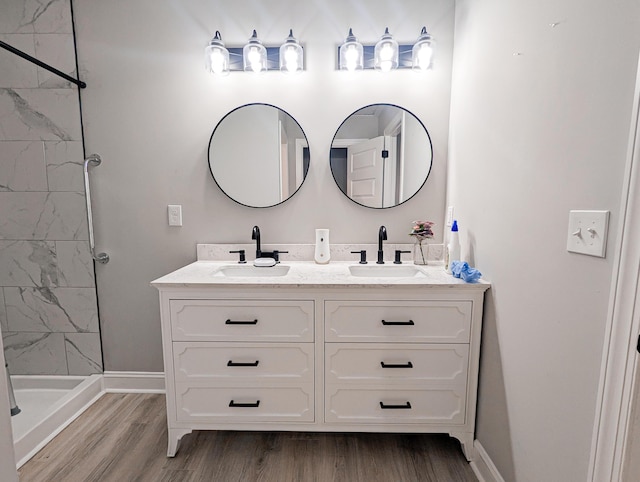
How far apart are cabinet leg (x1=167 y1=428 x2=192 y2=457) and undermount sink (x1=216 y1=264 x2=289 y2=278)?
0.77m

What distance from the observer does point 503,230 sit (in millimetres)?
1269

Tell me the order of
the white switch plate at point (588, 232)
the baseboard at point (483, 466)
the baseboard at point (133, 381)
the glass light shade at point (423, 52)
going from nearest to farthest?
the white switch plate at point (588, 232)
the baseboard at point (483, 466)
the glass light shade at point (423, 52)
the baseboard at point (133, 381)

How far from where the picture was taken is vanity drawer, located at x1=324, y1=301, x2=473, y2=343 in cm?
141

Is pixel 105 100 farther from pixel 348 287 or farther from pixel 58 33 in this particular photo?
pixel 348 287

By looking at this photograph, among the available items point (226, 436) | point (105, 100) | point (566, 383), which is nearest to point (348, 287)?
point (566, 383)

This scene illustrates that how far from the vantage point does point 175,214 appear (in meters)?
1.92

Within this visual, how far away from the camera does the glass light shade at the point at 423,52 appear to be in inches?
67.6

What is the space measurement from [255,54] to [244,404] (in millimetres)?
1823

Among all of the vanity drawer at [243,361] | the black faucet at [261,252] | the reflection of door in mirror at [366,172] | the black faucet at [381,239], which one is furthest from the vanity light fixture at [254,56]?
the vanity drawer at [243,361]

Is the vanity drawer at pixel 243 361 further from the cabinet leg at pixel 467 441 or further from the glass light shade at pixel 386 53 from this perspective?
the glass light shade at pixel 386 53

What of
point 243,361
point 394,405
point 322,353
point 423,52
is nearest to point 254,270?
point 243,361

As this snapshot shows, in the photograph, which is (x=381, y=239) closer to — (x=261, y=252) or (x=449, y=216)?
(x=449, y=216)

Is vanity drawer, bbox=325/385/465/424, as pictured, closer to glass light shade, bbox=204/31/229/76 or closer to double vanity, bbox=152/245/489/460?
double vanity, bbox=152/245/489/460

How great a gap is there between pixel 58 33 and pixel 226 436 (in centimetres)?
244
